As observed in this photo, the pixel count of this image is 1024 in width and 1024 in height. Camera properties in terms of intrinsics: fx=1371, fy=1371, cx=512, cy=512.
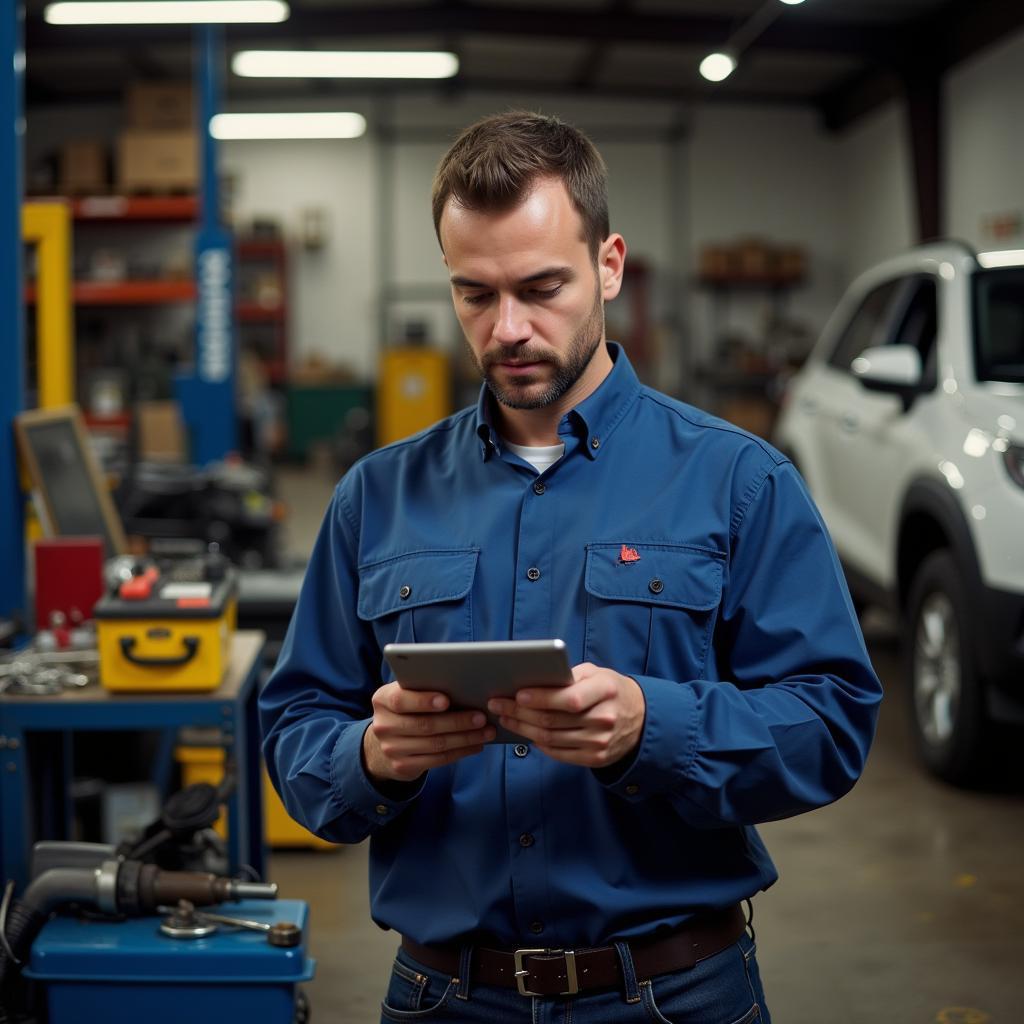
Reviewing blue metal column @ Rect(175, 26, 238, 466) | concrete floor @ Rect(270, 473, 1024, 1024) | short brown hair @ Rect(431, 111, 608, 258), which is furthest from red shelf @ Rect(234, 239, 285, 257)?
short brown hair @ Rect(431, 111, 608, 258)

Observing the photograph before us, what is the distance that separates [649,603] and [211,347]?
6941 mm

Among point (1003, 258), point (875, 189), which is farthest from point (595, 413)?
point (875, 189)

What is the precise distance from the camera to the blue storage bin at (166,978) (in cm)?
221

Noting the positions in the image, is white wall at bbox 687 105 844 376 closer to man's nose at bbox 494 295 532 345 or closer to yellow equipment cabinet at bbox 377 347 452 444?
yellow equipment cabinet at bbox 377 347 452 444

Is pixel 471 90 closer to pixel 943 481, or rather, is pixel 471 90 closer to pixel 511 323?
pixel 943 481

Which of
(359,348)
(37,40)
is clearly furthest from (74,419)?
(359,348)

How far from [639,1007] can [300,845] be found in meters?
2.72

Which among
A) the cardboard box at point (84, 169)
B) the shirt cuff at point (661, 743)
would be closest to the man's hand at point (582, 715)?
the shirt cuff at point (661, 743)

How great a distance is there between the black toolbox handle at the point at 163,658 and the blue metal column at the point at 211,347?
5.45 m

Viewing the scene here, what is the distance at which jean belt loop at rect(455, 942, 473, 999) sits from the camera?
4.82 ft

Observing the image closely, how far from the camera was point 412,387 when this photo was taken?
14.8 meters

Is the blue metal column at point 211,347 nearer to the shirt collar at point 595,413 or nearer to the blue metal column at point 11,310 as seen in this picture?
the blue metal column at point 11,310

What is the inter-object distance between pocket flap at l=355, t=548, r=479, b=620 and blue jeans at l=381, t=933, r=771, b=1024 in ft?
1.32

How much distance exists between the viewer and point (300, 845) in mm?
4008
